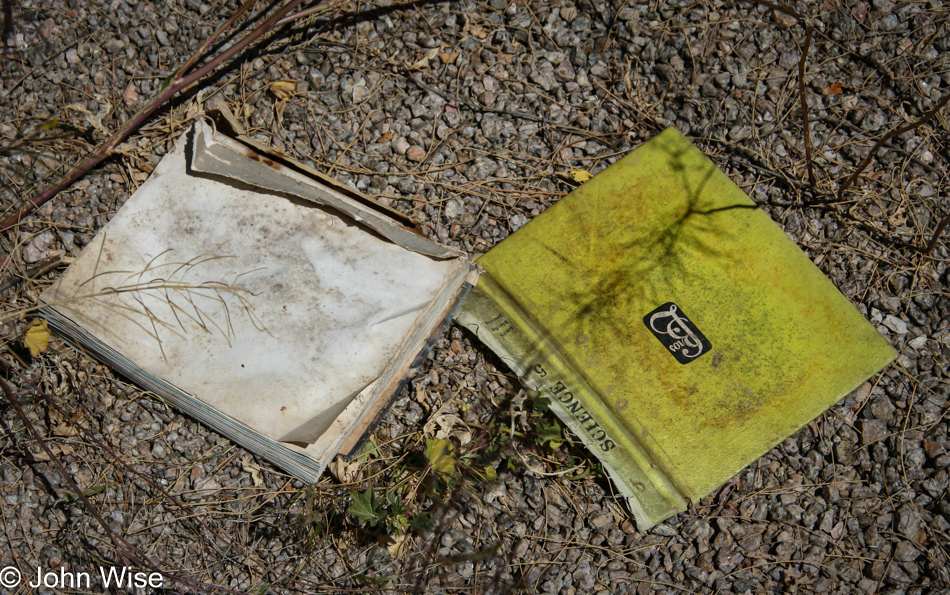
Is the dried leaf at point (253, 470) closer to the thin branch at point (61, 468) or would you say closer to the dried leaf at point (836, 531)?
the thin branch at point (61, 468)

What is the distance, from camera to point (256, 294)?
1.69 metres

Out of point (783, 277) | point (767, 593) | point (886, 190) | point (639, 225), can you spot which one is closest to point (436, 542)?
point (767, 593)

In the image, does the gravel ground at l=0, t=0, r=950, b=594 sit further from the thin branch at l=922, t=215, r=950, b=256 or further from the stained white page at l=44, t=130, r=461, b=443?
the stained white page at l=44, t=130, r=461, b=443

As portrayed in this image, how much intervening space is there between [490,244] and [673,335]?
2.23 ft

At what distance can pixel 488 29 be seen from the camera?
2111 millimetres

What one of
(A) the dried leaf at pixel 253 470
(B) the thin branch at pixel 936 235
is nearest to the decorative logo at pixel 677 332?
Answer: (B) the thin branch at pixel 936 235

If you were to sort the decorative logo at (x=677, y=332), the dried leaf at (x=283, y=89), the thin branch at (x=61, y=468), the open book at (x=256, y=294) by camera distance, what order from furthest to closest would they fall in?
the dried leaf at (x=283, y=89) → the decorative logo at (x=677, y=332) → the thin branch at (x=61, y=468) → the open book at (x=256, y=294)

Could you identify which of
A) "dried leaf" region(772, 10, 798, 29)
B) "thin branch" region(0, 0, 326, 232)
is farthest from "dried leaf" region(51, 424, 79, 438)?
"dried leaf" region(772, 10, 798, 29)

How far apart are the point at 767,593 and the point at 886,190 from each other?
1458 mm

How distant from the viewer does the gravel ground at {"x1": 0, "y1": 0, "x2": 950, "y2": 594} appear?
6.27 ft

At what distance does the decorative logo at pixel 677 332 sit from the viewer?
187cm

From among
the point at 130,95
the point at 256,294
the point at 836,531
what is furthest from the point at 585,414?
the point at 130,95

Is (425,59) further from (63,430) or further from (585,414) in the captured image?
(63,430)

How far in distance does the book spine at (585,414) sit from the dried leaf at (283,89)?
3.44 ft
